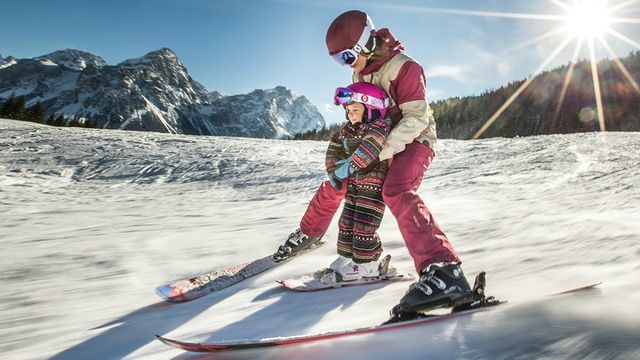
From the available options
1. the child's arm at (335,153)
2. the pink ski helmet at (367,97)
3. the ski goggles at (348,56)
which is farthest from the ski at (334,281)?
the ski goggles at (348,56)

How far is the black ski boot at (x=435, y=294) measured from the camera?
1.35 m

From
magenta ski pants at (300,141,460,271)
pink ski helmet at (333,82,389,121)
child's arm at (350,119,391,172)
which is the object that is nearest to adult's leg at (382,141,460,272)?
magenta ski pants at (300,141,460,271)

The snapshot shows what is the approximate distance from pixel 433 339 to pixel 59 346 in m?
1.18

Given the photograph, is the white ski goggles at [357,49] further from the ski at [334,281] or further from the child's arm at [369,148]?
the ski at [334,281]

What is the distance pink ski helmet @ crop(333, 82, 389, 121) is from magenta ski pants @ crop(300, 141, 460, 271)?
0.25 meters

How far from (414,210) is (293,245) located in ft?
3.26

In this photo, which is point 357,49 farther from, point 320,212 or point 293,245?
point 293,245

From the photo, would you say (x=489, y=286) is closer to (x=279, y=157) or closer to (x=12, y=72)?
(x=279, y=157)

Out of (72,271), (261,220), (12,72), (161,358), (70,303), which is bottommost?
(161,358)

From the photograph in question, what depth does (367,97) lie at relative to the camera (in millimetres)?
2039

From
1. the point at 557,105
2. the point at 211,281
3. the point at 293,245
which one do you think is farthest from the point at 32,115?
the point at 211,281

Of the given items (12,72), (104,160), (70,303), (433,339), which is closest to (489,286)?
(433,339)

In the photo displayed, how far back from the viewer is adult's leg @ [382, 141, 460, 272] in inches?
60.3

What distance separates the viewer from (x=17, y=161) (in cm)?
570
